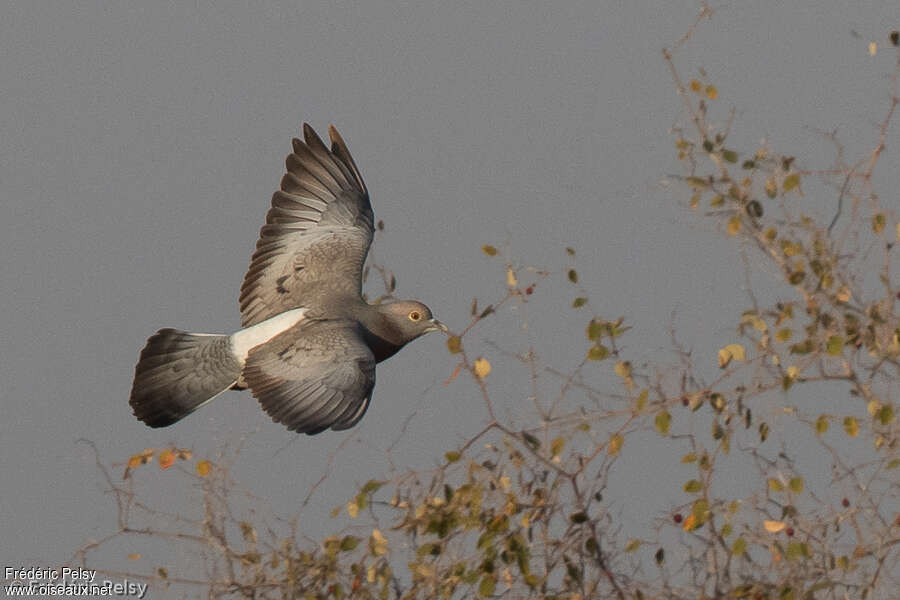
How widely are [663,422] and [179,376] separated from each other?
14.8ft

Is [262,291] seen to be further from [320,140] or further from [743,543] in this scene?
[743,543]

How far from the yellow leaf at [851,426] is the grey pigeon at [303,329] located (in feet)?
9.94

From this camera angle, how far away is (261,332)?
926cm

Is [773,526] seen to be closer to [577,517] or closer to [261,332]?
[577,517]

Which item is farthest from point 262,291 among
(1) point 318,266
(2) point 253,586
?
(2) point 253,586

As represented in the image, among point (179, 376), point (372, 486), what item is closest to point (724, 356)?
point (372, 486)

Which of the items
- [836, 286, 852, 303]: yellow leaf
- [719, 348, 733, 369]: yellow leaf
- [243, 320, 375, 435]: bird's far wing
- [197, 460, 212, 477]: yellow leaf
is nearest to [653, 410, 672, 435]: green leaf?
[719, 348, 733, 369]: yellow leaf

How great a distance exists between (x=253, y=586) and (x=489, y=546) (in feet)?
3.80

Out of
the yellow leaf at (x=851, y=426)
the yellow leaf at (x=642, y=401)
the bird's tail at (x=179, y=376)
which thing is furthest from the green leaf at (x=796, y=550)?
the bird's tail at (x=179, y=376)

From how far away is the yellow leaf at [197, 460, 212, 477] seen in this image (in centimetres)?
672

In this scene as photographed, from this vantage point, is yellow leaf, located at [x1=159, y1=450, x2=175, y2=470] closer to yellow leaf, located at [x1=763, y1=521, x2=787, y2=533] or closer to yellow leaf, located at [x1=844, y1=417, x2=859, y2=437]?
yellow leaf, located at [x1=763, y1=521, x2=787, y2=533]

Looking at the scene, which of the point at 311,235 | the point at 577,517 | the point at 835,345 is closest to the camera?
the point at 577,517

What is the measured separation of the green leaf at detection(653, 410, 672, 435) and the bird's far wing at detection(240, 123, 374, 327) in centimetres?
412

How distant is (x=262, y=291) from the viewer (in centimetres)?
990
